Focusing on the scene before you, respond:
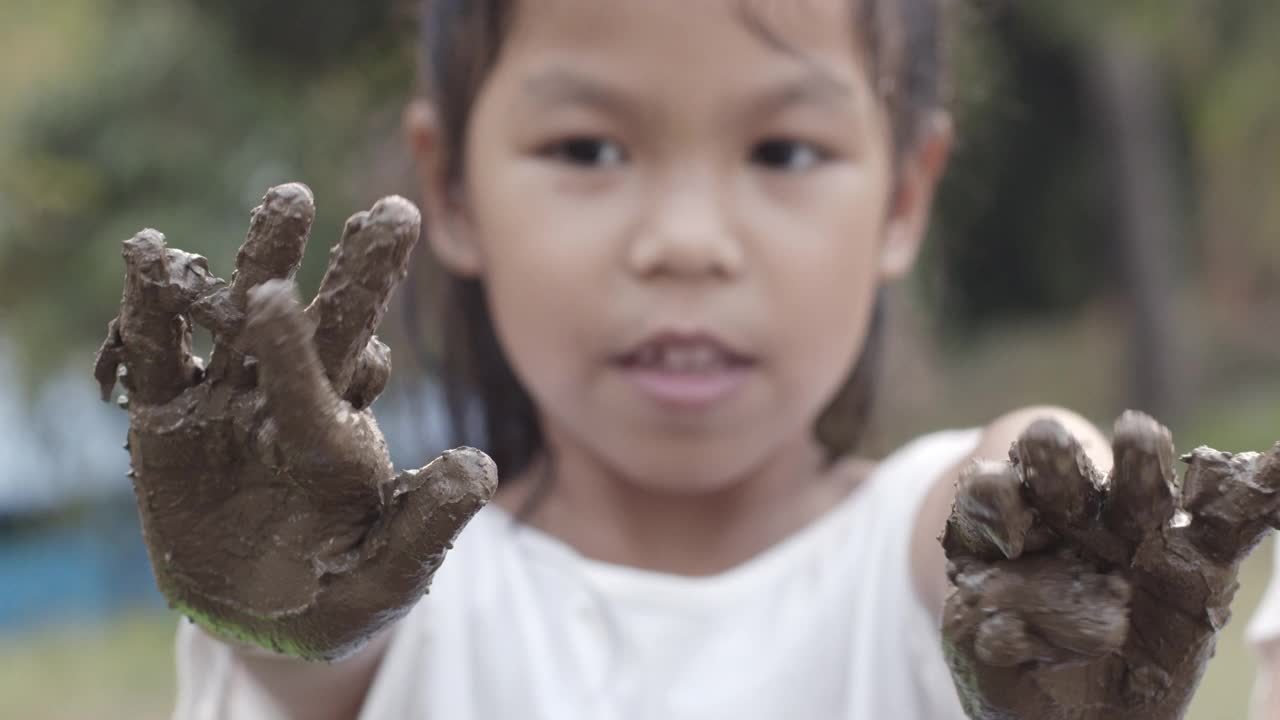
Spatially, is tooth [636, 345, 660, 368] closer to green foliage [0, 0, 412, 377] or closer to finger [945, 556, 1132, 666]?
finger [945, 556, 1132, 666]

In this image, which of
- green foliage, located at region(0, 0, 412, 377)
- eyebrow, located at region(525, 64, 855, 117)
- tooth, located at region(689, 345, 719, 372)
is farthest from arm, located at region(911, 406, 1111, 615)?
green foliage, located at region(0, 0, 412, 377)

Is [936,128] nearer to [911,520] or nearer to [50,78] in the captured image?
[911,520]

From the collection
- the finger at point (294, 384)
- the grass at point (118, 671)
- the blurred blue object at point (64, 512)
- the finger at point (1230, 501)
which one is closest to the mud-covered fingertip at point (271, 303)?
the finger at point (294, 384)

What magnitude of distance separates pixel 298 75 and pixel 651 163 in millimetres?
4177

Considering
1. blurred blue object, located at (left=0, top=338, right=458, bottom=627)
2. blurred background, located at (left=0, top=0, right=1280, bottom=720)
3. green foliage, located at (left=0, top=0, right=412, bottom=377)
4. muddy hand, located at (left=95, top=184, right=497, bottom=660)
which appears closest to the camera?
muddy hand, located at (left=95, top=184, right=497, bottom=660)

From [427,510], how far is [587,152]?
0.60m

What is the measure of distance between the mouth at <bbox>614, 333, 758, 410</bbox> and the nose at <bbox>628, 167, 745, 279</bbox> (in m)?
0.07

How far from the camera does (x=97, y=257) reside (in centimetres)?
570

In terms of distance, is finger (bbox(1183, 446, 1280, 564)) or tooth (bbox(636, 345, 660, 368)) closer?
finger (bbox(1183, 446, 1280, 564))

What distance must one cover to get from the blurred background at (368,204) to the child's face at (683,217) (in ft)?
2.32

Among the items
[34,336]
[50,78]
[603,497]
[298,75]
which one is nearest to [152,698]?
[34,336]

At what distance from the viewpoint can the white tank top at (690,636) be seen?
1.36 metres

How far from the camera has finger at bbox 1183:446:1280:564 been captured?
78 cm

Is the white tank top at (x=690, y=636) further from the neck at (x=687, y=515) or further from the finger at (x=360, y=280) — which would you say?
the finger at (x=360, y=280)
